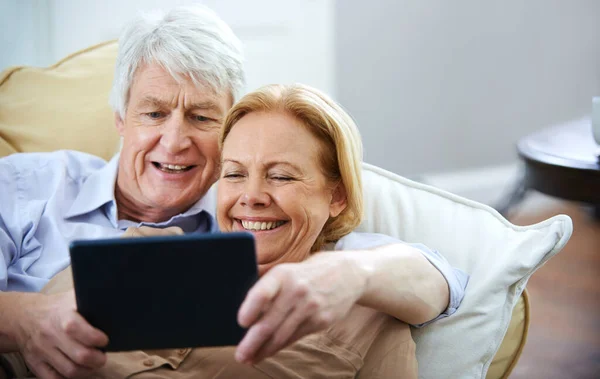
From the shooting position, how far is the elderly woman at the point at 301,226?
121cm

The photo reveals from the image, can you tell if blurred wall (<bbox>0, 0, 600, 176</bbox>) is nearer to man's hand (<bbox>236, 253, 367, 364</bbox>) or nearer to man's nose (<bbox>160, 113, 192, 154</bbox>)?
man's nose (<bbox>160, 113, 192, 154</bbox>)

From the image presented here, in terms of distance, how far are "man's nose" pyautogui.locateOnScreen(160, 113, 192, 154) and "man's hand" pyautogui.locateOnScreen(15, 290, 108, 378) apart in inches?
18.1

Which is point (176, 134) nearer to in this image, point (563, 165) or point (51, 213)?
point (51, 213)

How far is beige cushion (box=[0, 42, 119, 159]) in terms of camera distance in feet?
6.27

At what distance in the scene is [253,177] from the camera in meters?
1.35

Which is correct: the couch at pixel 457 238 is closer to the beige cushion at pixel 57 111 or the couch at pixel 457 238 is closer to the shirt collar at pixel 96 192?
the beige cushion at pixel 57 111

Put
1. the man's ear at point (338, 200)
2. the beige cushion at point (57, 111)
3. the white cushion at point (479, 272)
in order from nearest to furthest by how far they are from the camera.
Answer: the white cushion at point (479, 272) < the man's ear at point (338, 200) < the beige cushion at point (57, 111)

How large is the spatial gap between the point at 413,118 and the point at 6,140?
2417mm

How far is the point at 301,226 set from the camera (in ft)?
4.51

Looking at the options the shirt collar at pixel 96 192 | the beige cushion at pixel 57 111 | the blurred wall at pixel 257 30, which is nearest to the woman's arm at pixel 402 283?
the shirt collar at pixel 96 192

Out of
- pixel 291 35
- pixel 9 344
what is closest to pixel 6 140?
pixel 9 344

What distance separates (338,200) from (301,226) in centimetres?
12

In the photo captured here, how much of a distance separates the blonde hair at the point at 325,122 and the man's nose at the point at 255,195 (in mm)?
123

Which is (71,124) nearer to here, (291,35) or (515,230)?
(515,230)
